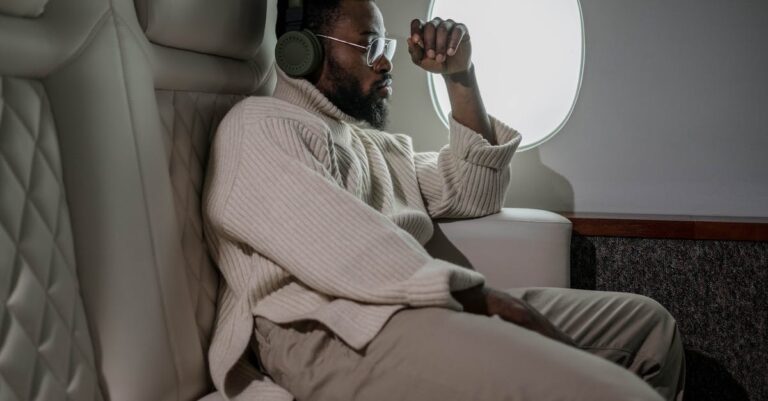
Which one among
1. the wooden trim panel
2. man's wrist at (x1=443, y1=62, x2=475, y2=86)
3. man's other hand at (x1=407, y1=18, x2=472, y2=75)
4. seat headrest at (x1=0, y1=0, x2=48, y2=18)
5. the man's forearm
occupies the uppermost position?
seat headrest at (x1=0, y1=0, x2=48, y2=18)

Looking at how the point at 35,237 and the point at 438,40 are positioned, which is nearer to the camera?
the point at 35,237

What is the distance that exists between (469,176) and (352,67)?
30cm

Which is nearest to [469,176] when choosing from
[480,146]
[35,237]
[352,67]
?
[480,146]

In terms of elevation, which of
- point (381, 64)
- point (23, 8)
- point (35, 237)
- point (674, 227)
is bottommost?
point (674, 227)

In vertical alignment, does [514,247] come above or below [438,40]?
below

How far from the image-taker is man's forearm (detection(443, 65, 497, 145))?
143 centimetres

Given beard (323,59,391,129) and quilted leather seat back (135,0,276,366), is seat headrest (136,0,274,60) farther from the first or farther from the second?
beard (323,59,391,129)

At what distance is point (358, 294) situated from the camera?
95cm

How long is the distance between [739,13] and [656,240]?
1.60 ft

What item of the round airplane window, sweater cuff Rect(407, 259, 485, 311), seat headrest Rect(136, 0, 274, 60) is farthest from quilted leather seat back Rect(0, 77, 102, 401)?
the round airplane window

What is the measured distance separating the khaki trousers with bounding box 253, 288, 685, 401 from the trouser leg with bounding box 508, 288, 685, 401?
295 millimetres

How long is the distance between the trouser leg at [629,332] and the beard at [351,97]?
0.41m

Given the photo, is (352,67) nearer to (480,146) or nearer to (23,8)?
(480,146)

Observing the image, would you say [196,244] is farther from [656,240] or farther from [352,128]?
[656,240]
